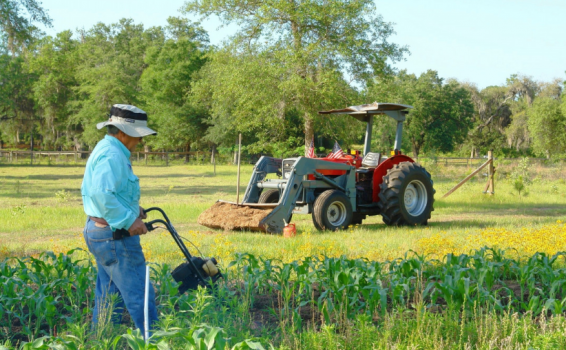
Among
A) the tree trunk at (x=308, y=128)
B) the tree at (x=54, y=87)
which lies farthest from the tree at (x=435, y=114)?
the tree trunk at (x=308, y=128)

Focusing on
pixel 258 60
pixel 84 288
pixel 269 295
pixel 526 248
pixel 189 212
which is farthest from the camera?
pixel 258 60

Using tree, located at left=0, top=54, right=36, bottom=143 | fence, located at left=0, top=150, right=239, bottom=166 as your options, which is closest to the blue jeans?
fence, located at left=0, top=150, right=239, bottom=166

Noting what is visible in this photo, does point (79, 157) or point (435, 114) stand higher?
point (435, 114)

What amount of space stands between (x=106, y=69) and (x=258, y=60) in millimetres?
35804

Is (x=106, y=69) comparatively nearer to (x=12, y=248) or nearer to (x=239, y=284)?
(x=12, y=248)

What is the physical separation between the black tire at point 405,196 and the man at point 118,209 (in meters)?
7.91

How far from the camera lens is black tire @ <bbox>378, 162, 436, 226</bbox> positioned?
11.8m

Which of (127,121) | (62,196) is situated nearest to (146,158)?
(62,196)

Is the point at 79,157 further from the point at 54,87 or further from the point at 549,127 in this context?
the point at 549,127

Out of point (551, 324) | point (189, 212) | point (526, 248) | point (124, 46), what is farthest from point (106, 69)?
point (551, 324)

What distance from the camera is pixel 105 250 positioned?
14.3ft

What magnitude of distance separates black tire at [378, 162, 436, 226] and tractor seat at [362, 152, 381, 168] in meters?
0.51

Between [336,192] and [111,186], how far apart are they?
7446 mm

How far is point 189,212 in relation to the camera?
14.4 m
